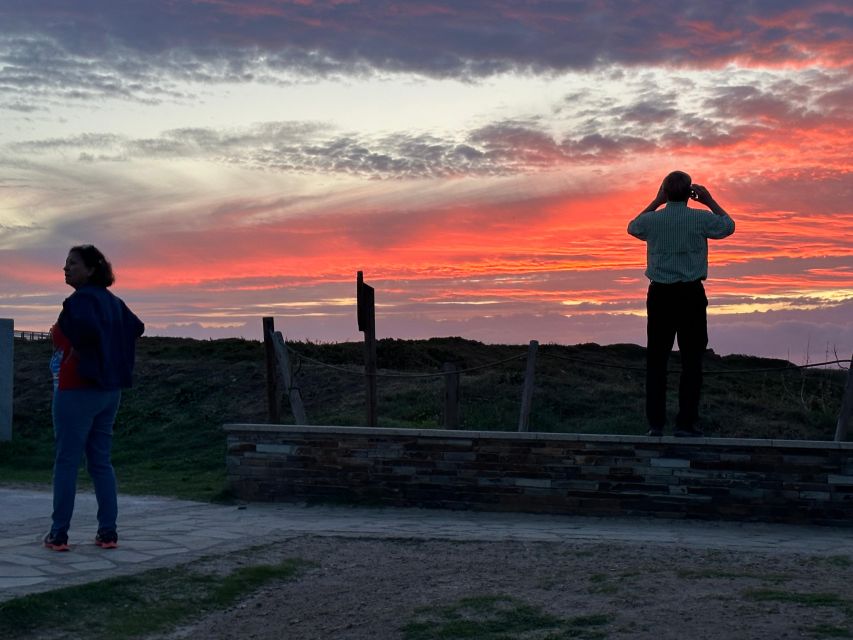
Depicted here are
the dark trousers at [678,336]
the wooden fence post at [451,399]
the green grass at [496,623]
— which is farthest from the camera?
the wooden fence post at [451,399]

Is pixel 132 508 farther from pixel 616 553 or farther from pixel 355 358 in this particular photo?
pixel 355 358

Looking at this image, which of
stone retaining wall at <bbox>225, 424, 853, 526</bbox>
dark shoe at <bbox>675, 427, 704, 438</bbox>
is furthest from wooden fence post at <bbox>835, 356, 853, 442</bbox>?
dark shoe at <bbox>675, 427, 704, 438</bbox>

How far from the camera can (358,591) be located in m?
6.64

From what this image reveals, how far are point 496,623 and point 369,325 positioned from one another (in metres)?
6.37

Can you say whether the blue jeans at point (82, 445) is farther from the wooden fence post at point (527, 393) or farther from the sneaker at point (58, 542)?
the wooden fence post at point (527, 393)

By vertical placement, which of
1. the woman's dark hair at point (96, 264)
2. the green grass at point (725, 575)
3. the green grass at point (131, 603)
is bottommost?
the green grass at point (131, 603)

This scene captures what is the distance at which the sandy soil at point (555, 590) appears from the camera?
5562 millimetres

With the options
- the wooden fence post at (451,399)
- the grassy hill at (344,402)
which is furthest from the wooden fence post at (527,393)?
the wooden fence post at (451,399)

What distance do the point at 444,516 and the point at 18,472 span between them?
751cm

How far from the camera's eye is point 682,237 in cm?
963

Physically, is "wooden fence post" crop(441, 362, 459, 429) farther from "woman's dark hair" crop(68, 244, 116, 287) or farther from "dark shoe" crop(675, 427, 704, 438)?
"woman's dark hair" crop(68, 244, 116, 287)

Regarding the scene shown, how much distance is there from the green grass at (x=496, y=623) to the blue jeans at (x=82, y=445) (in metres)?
2.59

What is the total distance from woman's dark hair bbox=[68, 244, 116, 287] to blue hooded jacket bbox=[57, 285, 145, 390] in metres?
0.05

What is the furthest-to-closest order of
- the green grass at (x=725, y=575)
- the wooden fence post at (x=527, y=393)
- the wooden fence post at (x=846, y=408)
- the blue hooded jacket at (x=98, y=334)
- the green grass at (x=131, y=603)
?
the wooden fence post at (x=527, y=393), the wooden fence post at (x=846, y=408), the blue hooded jacket at (x=98, y=334), the green grass at (x=725, y=575), the green grass at (x=131, y=603)
